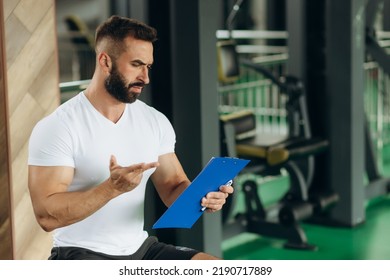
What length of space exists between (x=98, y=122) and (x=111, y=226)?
0.33 metres

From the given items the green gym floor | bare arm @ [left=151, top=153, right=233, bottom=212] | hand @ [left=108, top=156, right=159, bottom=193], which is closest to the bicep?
bare arm @ [left=151, top=153, right=233, bottom=212]

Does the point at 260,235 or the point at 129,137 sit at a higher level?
the point at 129,137

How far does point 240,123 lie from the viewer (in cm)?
468

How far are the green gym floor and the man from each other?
5.96 ft

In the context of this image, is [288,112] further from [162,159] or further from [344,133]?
[162,159]

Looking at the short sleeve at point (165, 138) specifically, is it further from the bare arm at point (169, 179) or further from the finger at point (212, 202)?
the finger at point (212, 202)

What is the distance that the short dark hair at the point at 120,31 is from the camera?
257cm

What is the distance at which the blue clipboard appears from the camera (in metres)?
2.43

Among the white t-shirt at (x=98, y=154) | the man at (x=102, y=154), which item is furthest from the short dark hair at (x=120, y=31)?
the white t-shirt at (x=98, y=154)

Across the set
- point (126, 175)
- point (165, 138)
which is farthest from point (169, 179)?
point (126, 175)

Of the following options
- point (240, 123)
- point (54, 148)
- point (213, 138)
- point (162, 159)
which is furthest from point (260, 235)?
point (54, 148)

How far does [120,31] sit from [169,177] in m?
0.52

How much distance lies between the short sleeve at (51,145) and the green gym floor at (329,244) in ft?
6.74

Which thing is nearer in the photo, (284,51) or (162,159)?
(162,159)
